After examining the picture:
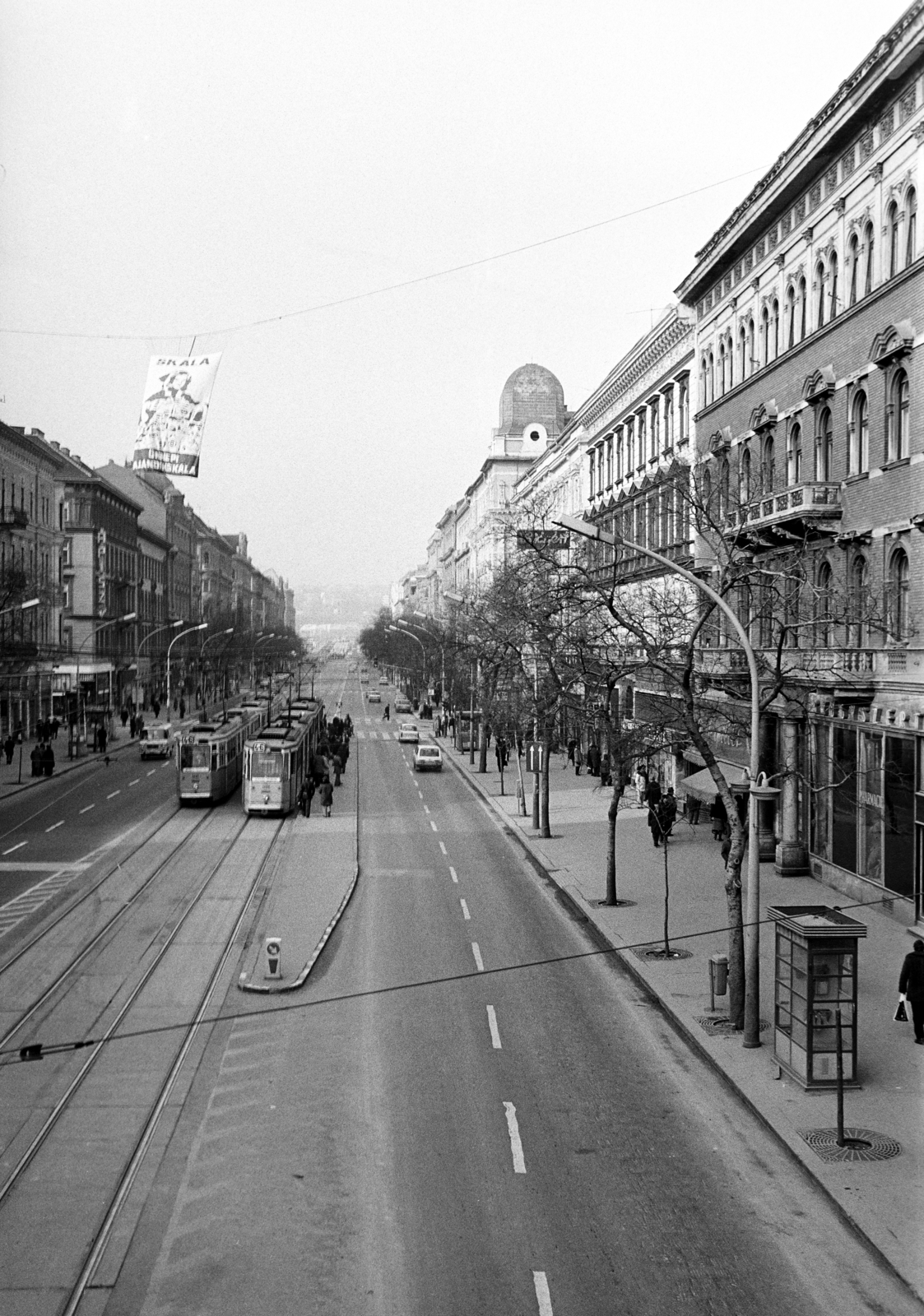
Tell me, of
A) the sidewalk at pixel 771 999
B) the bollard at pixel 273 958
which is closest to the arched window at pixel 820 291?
the sidewalk at pixel 771 999

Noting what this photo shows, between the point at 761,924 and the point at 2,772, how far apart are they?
1519 inches

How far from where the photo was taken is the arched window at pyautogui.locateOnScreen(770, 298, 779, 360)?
106 feet

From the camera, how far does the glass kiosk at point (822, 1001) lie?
14352mm

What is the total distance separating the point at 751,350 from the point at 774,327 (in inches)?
89.9

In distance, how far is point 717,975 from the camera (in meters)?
18.0

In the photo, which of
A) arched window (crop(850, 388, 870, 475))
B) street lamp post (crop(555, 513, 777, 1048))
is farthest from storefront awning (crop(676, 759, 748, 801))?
street lamp post (crop(555, 513, 777, 1048))

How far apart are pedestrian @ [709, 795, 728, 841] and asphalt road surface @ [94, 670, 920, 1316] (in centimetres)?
1419

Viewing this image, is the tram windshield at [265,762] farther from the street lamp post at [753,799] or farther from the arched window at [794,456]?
the street lamp post at [753,799]

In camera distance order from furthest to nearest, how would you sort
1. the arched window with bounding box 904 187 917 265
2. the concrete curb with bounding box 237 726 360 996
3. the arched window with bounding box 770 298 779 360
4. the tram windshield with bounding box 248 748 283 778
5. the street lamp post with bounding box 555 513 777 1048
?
the tram windshield with bounding box 248 748 283 778 → the arched window with bounding box 770 298 779 360 → the arched window with bounding box 904 187 917 265 → the concrete curb with bounding box 237 726 360 996 → the street lamp post with bounding box 555 513 777 1048

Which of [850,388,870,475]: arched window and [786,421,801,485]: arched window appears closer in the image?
[850,388,870,475]: arched window

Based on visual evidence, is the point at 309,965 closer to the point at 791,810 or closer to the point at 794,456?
the point at 791,810

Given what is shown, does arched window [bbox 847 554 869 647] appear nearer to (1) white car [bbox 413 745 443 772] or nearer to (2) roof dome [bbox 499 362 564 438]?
(1) white car [bbox 413 745 443 772]

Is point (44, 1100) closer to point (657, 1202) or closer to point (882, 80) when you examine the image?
point (657, 1202)

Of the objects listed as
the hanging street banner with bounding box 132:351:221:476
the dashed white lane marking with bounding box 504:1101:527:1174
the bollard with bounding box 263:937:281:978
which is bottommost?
the dashed white lane marking with bounding box 504:1101:527:1174
